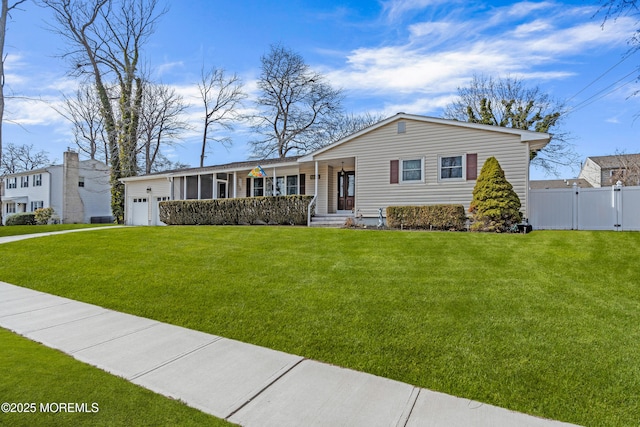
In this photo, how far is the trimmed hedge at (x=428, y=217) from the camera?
448 inches

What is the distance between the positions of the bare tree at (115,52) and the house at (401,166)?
1212cm

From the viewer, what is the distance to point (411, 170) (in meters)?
13.5

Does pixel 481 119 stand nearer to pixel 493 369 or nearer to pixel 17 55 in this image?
pixel 493 369

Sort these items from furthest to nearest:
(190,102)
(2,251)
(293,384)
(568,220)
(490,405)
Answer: (190,102) → (568,220) → (2,251) → (293,384) → (490,405)

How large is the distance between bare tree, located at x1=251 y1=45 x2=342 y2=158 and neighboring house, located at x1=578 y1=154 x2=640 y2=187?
24.3 meters

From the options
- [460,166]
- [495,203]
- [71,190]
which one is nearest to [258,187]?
[460,166]

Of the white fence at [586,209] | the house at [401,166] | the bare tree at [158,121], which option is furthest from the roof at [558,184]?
the bare tree at [158,121]

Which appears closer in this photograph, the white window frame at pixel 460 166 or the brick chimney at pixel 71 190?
the white window frame at pixel 460 166

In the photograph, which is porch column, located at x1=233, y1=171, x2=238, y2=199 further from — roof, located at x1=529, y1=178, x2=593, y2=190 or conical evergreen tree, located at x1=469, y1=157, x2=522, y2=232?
roof, located at x1=529, y1=178, x2=593, y2=190

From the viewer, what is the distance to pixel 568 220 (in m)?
11.3

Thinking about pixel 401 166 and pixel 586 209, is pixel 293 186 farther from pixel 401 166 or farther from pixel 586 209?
pixel 586 209

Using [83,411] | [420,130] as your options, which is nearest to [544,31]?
[420,130]

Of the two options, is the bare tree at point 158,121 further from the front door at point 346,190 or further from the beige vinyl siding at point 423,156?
the beige vinyl siding at point 423,156

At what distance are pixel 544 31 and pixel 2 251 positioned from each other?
20.3m
